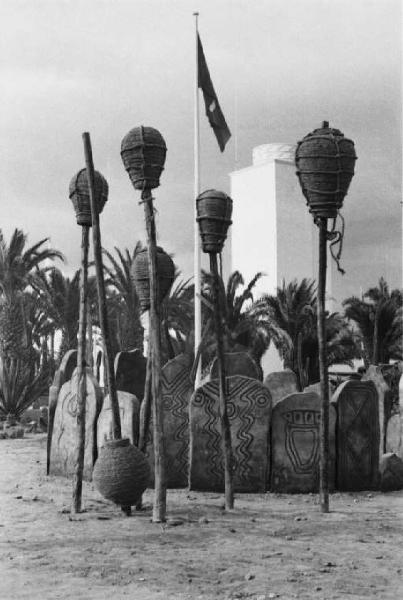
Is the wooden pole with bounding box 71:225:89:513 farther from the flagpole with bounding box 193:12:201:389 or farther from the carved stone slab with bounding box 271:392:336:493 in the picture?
the flagpole with bounding box 193:12:201:389

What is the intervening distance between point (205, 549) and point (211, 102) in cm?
1342

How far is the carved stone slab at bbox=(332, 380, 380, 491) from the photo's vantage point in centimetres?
834

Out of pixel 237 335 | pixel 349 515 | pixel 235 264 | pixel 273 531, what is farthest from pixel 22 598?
pixel 235 264

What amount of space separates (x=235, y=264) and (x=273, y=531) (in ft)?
77.4

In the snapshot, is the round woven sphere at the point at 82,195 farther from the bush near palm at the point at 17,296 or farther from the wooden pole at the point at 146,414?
the bush near palm at the point at 17,296

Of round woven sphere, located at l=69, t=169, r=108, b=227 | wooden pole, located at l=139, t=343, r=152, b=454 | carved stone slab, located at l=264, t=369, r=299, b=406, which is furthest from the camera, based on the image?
carved stone slab, located at l=264, t=369, r=299, b=406

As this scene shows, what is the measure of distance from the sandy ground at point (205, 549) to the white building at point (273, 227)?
2130 centimetres

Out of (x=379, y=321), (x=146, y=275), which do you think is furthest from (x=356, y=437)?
(x=379, y=321)

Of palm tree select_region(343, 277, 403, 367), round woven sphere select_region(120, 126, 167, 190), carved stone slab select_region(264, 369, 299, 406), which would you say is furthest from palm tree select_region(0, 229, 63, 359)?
round woven sphere select_region(120, 126, 167, 190)

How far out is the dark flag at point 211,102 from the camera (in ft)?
58.1

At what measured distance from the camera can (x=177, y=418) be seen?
8773 mm

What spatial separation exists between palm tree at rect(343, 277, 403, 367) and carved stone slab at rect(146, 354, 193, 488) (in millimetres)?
14532

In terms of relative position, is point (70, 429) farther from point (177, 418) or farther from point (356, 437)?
point (356, 437)

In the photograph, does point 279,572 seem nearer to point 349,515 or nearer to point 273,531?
point 273,531
